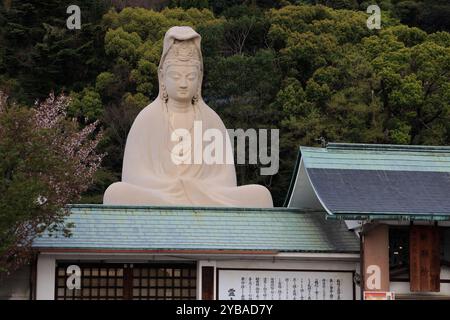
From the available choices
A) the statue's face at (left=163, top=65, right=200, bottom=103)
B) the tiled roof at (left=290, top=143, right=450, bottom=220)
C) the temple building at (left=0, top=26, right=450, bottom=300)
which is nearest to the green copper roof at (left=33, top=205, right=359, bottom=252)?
the temple building at (left=0, top=26, right=450, bottom=300)

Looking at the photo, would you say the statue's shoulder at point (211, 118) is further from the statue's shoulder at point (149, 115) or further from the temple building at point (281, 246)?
the temple building at point (281, 246)

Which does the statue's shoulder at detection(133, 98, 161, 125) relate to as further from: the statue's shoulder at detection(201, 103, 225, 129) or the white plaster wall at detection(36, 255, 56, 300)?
the white plaster wall at detection(36, 255, 56, 300)

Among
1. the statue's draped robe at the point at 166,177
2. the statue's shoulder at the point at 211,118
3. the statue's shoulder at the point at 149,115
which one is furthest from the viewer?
the statue's shoulder at the point at 211,118

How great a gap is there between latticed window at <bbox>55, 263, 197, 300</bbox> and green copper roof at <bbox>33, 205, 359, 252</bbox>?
0.56 metres

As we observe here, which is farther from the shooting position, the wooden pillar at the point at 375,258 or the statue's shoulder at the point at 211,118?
the statue's shoulder at the point at 211,118

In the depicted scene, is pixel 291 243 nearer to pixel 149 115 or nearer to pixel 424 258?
pixel 424 258

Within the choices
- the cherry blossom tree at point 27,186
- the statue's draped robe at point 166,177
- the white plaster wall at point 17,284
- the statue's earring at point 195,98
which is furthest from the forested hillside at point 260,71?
the cherry blossom tree at point 27,186

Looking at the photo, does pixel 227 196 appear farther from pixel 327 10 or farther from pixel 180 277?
pixel 327 10

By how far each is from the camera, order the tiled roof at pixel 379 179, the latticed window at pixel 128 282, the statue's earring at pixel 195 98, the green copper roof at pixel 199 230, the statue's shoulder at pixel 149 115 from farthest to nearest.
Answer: the statue's earring at pixel 195 98, the statue's shoulder at pixel 149 115, the latticed window at pixel 128 282, the green copper roof at pixel 199 230, the tiled roof at pixel 379 179

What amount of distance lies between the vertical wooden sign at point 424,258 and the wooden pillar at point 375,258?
0.41 meters

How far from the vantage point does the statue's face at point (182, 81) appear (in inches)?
1017

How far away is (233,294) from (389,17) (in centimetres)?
2743

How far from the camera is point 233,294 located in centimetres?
2123

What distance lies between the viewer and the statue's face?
2583 centimetres
